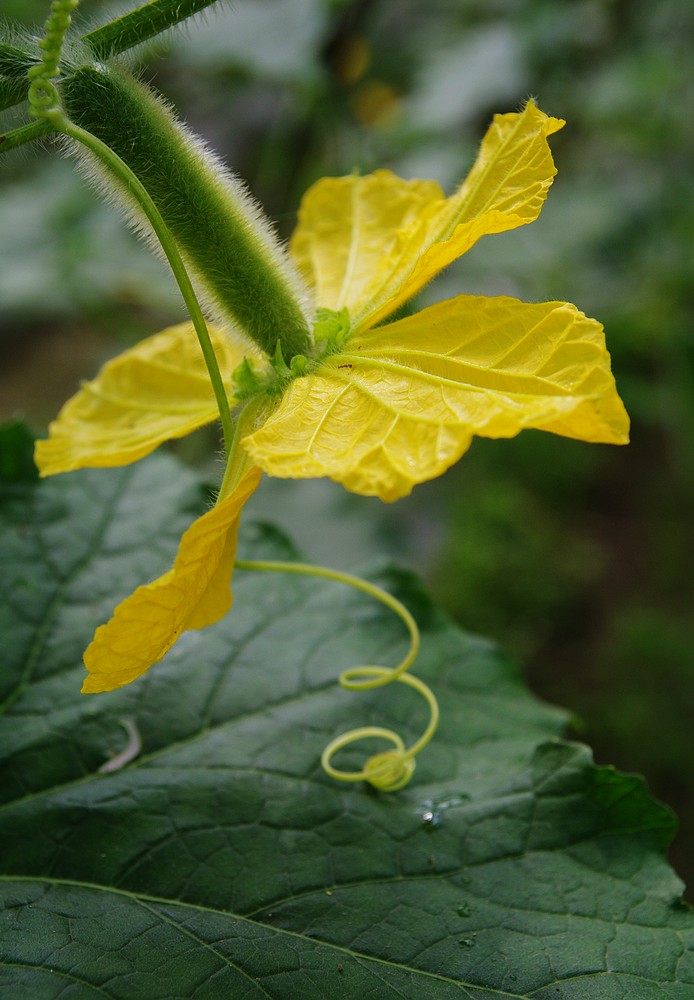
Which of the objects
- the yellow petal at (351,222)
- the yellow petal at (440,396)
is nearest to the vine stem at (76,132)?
the yellow petal at (440,396)

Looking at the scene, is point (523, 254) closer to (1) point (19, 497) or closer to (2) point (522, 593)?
(2) point (522, 593)

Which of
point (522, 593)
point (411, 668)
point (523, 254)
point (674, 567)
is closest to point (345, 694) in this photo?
point (411, 668)

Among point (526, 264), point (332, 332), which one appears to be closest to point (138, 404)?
point (332, 332)

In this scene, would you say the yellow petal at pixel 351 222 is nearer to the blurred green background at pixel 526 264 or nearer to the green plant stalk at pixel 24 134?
the green plant stalk at pixel 24 134

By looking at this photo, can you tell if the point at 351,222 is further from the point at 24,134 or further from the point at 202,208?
the point at 24,134

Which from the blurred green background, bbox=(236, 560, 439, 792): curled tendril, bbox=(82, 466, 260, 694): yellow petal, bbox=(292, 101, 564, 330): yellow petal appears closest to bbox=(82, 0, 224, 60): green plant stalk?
bbox=(292, 101, 564, 330): yellow petal

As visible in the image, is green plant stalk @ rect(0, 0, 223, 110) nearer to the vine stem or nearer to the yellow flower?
the vine stem
